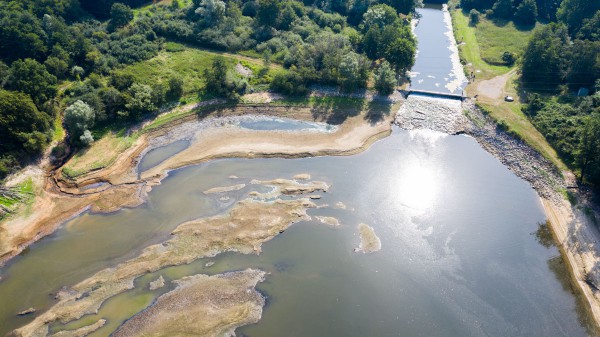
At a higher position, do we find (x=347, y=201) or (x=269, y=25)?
(x=269, y=25)

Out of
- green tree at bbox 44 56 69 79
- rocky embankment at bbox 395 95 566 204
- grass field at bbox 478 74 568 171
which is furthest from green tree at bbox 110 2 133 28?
grass field at bbox 478 74 568 171

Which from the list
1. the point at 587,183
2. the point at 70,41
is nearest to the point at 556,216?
the point at 587,183

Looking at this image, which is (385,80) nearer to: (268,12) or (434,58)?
(434,58)

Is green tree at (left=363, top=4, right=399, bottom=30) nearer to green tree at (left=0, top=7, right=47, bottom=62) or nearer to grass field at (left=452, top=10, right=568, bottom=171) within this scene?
grass field at (left=452, top=10, right=568, bottom=171)

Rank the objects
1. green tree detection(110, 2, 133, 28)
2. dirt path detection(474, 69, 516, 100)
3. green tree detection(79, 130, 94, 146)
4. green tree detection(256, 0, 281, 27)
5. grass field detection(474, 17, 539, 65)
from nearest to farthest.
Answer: green tree detection(79, 130, 94, 146), dirt path detection(474, 69, 516, 100), grass field detection(474, 17, 539, 65), green tree detection(256, 0, 281, 27), green tree detection(110, 2, 133, 28)

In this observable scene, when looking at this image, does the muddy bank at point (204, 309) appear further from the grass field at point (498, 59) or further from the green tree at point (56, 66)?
the green tree at point (56, 66)

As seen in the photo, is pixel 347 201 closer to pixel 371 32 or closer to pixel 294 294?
pixel 294 294

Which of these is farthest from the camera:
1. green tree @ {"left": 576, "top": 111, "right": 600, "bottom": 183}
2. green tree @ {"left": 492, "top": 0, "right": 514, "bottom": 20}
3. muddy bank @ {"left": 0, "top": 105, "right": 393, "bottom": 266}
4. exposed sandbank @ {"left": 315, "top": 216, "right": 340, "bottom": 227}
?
green tree @ {"left": 492, "top": 0, "right": 514, "bottom": 20}
